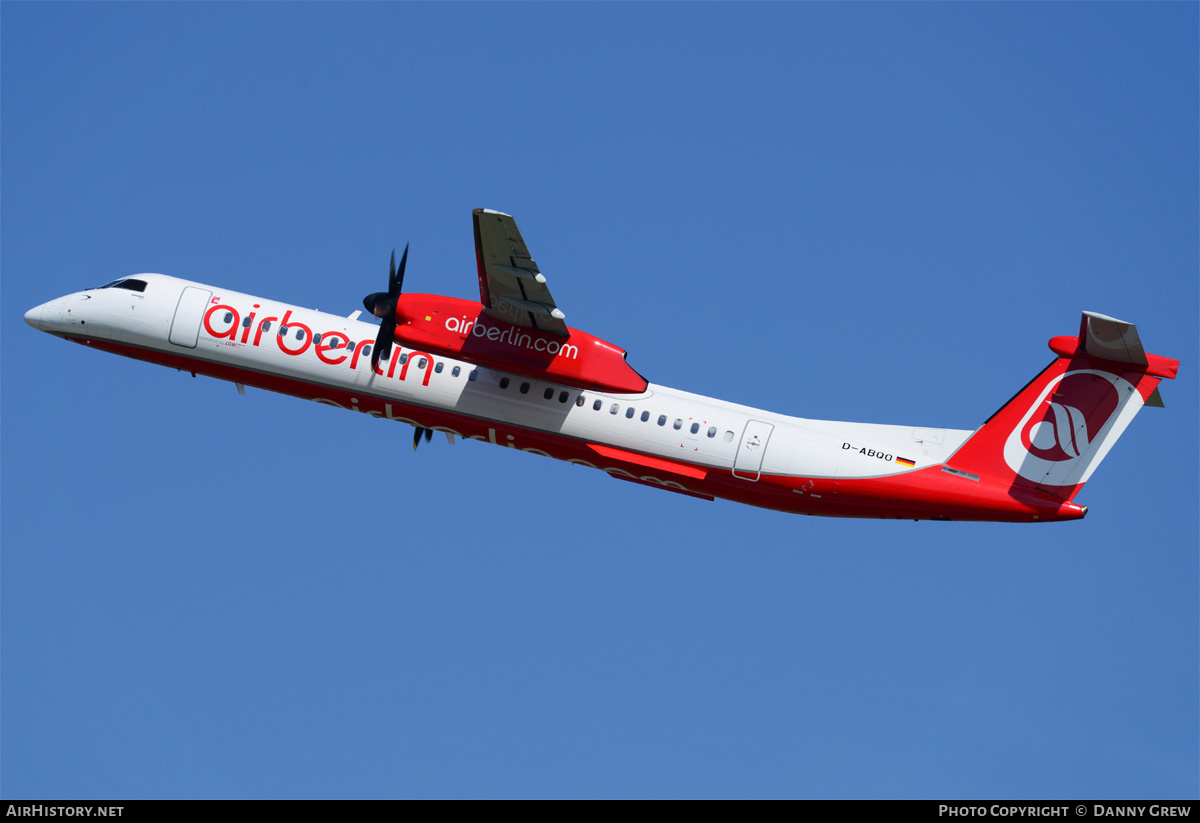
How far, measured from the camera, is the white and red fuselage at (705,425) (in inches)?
1139

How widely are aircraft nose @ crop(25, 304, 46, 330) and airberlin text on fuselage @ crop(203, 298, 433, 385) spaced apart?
470cm

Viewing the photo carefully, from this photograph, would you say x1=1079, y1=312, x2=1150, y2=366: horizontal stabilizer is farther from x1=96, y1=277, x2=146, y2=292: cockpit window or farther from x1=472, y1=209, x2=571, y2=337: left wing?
x1=96, y1=277, x2=146, y2=292: cockpit window

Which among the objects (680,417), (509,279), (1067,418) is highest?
(509,279)

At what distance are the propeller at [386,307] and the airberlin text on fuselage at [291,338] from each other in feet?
1.59

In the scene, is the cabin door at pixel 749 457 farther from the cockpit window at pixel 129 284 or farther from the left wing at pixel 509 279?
the cockpit window at pixel 129 284

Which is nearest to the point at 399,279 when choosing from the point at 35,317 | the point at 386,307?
the point at 386,307

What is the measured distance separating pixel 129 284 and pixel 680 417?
1415 centimetres

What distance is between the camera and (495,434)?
30094mm

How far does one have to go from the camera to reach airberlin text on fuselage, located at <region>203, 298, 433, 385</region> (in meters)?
30.2

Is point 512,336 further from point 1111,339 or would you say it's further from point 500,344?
point 1111,339

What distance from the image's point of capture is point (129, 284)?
104ft

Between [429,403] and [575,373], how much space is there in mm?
3669

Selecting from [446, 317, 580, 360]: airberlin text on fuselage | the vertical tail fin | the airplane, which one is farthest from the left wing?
the vertical tail fin
